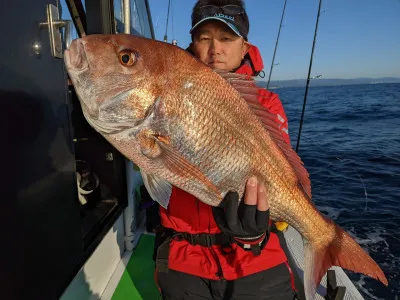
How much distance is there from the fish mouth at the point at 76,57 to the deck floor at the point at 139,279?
7.58 feet

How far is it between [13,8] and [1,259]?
114 centimetres

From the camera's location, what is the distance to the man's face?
7.12ft

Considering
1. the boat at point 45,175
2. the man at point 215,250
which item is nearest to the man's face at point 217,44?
the man at point 215,250

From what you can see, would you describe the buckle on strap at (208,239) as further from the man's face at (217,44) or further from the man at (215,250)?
the man's face at (217,44)

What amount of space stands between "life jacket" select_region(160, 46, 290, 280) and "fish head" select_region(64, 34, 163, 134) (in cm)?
86

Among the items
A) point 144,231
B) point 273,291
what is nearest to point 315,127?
point 144,231

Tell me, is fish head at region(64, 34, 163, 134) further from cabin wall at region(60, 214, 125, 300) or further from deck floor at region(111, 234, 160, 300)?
deck floor at region(111, 234, 160, 300)

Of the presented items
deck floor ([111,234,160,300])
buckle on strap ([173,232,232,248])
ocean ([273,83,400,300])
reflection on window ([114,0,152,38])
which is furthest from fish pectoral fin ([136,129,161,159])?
ocean ([273,83,400,300])

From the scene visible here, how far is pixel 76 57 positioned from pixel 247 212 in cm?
119

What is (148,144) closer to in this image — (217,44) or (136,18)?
(217,44)

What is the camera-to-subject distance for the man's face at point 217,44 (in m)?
2.17

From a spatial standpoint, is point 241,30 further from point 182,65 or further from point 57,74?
point 57,74

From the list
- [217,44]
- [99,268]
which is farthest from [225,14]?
[99,268]

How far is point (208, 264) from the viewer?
6.62 feet
